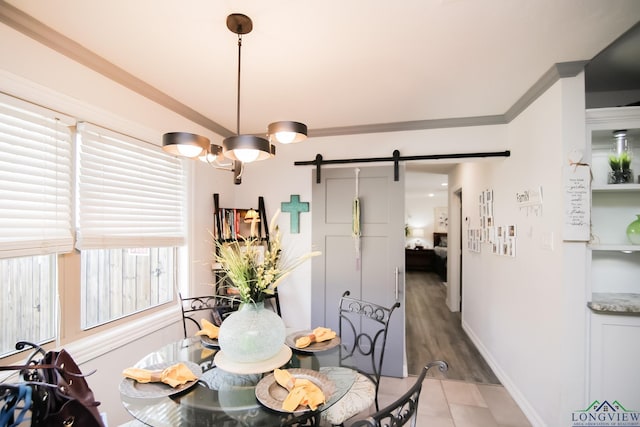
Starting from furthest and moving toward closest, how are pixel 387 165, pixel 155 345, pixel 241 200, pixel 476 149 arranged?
pixel 241 200 → pixel 387 165 → pixel 476 149 → pixel 155 345

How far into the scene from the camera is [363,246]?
2.89m

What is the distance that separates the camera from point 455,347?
11.1 feet

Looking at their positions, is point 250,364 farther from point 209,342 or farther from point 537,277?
point 537,277

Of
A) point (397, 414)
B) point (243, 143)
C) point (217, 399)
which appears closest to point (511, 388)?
point (397, 414)

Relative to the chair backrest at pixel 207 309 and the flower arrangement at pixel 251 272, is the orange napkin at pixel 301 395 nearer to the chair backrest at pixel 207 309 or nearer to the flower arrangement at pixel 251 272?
the flower arrangement at pixel 251 272

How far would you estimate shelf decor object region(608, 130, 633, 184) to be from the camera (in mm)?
1791

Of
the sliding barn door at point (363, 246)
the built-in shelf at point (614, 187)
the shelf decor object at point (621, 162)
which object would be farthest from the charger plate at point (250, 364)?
the shelf decor object at point (621, 162)

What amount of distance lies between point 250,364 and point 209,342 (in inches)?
17.4

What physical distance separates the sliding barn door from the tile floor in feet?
0.93

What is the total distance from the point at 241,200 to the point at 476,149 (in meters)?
2.50

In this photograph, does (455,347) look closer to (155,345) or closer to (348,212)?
(348,212)

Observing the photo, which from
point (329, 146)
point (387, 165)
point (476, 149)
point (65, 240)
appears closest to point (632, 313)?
point (476, 149)

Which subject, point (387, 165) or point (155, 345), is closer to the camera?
point (155, 345)

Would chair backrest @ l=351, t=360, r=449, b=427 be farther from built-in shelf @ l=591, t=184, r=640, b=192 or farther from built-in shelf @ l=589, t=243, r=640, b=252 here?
built-in shelf @ l=591, t=184, r=640, b=192
